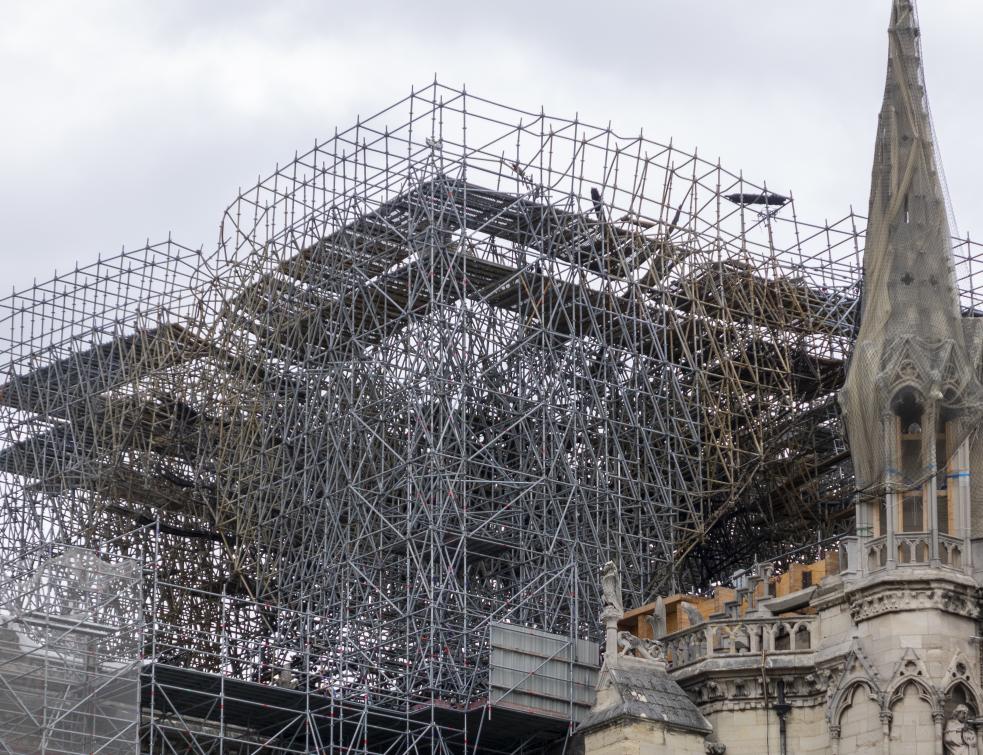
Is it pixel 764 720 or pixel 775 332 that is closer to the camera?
pixel 764 720

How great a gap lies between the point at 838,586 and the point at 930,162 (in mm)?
10171

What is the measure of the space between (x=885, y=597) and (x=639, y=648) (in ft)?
20.9

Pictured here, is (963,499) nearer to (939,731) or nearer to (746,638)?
(939,731)

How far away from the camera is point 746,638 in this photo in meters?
55.7

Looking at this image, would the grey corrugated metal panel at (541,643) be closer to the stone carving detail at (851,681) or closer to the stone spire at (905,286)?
the stone carving detail at (851,681)

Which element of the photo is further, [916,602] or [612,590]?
[612,590]

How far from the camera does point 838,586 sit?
178 feet

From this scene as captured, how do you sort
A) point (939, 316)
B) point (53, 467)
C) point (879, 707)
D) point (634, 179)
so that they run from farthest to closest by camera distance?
point (53, 467)
point (634, 179)
point (939, 316)
point (879, 707)

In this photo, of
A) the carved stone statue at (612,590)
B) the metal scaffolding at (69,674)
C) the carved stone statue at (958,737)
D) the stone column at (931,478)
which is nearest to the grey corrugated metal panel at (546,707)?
the carved stone statue at (612,590)

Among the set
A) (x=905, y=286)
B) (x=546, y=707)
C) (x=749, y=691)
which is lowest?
(x=749, y=691)

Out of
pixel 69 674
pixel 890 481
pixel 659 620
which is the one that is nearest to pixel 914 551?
pixel 890 481

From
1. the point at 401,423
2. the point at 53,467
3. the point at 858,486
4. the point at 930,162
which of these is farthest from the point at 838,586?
the point at 53,467

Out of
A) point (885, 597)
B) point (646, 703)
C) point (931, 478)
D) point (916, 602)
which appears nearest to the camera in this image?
point (916, 602)

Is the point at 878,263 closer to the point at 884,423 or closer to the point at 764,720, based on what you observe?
the point at 884,423
